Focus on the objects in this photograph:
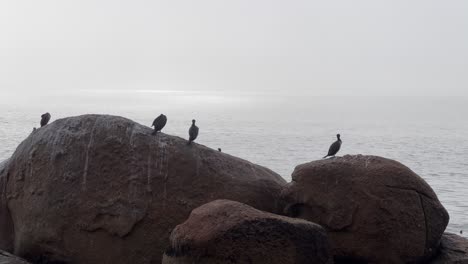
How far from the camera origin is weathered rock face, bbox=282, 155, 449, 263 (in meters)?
11.0

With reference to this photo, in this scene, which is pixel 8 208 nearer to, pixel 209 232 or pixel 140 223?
pixel 140 223

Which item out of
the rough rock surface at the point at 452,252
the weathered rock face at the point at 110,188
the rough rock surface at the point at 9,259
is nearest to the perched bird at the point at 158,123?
the weathered rock face at the point at 110,188

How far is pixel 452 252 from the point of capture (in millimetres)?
11453

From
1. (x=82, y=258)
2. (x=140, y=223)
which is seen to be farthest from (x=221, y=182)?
(x=82, y=258)

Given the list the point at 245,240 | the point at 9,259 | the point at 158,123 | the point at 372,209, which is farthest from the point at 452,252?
the point at 9,259

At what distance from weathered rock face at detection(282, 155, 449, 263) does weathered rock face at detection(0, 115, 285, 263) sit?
1.12m

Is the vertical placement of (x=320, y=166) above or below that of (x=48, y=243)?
above

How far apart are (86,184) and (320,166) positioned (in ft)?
13.0

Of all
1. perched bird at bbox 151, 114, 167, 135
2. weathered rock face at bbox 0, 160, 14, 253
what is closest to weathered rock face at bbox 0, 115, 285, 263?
weathered rock face at bbox 0, 160, 14, 253

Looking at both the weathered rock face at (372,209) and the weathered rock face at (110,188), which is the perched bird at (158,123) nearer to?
the weathered rock face at (110,188)

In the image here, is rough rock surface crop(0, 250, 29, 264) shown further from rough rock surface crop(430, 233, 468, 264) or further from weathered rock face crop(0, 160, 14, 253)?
rough rock surface crop(430, 233, 468, 264)

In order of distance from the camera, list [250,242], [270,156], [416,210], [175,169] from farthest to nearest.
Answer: [270,156] → [175,169] → [416,210] → [250,242]

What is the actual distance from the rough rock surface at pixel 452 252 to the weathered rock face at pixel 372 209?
20cm

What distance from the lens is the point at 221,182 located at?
39.5ft
